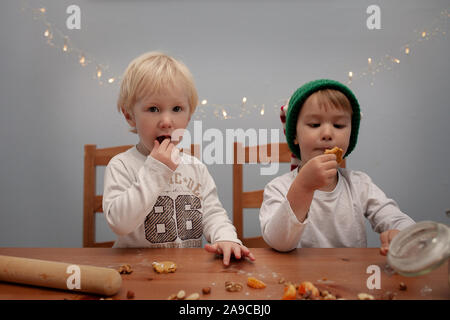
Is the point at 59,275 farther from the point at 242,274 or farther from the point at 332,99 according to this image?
the point at 332,99

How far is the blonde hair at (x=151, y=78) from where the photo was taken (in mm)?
658

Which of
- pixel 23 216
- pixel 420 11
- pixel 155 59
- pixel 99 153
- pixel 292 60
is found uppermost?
pixel 420 11

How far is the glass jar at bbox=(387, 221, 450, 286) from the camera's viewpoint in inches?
12.1

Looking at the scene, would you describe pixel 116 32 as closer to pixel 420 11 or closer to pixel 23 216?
pixel 23 216

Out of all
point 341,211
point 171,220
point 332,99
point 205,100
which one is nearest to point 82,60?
point 205,100

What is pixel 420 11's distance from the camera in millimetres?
1008

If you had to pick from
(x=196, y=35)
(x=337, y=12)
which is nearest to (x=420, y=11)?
(x=337, y=12)

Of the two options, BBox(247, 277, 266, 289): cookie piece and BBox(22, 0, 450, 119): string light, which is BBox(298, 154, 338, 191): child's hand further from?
BBox(22, 0, 450, 119): string light

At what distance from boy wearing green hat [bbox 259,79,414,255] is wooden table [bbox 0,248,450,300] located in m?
0.07

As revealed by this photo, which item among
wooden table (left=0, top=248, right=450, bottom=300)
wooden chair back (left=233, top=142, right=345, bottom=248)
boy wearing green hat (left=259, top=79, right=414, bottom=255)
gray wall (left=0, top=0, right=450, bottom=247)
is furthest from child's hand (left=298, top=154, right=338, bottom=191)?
gray wall (left=0, top=0, right=450, bottom=247)

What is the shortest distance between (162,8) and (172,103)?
0.62m

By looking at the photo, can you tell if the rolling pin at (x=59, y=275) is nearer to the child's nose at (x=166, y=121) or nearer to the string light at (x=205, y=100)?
the child's nose at (x=166, y=121)

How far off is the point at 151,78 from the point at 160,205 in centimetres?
29

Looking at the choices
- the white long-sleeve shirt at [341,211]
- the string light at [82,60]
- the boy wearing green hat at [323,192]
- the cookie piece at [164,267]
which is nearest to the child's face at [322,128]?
the boy wearing green hat at [323,192]
